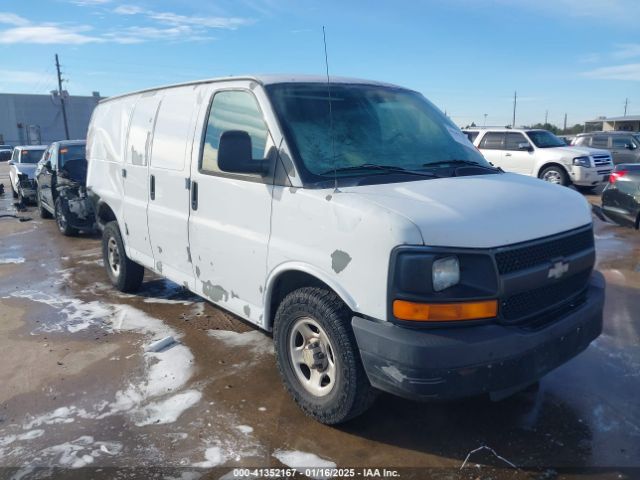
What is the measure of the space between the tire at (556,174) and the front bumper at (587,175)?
20 cm

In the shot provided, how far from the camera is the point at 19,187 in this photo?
14.9m

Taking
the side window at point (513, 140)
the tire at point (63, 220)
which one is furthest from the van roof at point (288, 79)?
the side window at point (513, 140)

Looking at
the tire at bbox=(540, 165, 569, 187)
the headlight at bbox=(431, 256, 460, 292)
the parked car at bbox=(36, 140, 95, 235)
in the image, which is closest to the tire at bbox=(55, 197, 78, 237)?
the parked car at bbox=(36, 140, 95, 235)

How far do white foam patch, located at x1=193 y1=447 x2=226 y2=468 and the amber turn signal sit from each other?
4.45ft

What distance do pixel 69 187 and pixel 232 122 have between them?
7.37 meters

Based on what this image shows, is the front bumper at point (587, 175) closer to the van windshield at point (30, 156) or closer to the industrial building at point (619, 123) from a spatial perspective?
the van windshield at point (30, 156)

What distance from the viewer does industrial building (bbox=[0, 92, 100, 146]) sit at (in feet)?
207

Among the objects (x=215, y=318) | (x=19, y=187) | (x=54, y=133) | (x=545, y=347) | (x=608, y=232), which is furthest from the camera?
(x=54, y=133)

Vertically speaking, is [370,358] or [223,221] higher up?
[223,221]

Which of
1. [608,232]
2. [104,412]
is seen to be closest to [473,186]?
[104,412]

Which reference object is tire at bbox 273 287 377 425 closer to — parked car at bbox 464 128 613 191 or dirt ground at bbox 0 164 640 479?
dirt ground at bbox 0 164 640 479

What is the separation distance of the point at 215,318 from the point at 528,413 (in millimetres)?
3094

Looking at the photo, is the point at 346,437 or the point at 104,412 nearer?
the point at 346,437

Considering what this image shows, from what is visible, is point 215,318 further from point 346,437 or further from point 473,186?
point 473,186
